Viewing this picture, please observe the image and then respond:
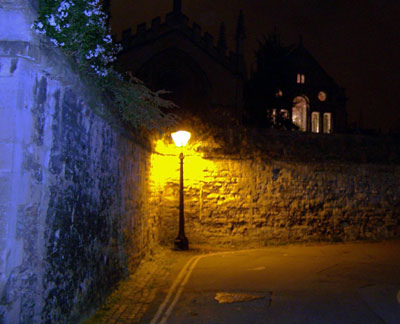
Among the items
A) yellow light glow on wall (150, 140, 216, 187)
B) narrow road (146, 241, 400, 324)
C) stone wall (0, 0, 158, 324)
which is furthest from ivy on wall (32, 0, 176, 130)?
yellow light glow on wall (150, 140, 216, 187)

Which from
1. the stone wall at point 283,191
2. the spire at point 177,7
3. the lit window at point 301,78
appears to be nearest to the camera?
the stone wall at point 283,191

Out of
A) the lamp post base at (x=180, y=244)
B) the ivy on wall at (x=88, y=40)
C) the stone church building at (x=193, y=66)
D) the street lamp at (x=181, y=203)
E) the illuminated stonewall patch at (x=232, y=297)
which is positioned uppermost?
the stone church building at (x=193, y=66)

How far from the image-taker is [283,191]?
47.9 ft

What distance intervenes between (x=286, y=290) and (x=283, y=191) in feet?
23.3

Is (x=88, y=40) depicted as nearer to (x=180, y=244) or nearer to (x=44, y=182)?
(x=44, y=182)

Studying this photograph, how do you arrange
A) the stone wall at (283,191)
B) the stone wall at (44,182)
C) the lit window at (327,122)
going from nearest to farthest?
the stone wall at (44,182) → the stone wall at (283,191) → the lit window at (327,122)

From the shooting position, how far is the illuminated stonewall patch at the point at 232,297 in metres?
7.09

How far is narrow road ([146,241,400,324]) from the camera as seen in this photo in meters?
6.19

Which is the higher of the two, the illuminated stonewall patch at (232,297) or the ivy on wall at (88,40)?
the ivy on wall at (88,40)

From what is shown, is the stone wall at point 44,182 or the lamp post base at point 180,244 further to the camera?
the lamp post base at point 180,244

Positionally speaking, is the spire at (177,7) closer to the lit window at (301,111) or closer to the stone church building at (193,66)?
the stone church building at (193,66)

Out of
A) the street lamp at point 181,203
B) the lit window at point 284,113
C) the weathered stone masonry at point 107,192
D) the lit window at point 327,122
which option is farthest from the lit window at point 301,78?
the street lamp at point 181,203

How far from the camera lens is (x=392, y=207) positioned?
15805 mm

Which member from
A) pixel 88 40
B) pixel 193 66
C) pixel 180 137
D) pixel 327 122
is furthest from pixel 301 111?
pixel 88 40
